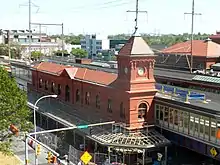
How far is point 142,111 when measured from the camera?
→ 120 ft

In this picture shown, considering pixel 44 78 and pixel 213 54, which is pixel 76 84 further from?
pixel 213 54

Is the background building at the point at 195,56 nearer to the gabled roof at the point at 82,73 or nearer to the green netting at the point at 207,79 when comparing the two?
the green netting at the point at 207,79

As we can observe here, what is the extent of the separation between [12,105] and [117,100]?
9.85 metres

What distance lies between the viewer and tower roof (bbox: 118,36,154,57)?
1418 inches

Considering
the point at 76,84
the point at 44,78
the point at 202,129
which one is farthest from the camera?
the point at 44,78

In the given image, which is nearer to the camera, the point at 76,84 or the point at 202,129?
the point at 202,129

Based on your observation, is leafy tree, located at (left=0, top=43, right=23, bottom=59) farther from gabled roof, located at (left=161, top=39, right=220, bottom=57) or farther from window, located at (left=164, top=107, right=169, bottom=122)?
window, located at (left=164, top=107, right=169, bottom=122)

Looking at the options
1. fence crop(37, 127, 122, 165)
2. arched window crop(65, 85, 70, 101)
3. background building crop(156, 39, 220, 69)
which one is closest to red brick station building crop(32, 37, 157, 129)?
fence crop(37, 127, 122, 165)

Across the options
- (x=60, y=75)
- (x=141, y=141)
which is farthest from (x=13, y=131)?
(x=60, y=75)

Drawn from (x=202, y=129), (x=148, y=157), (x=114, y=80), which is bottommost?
(x=148, y=157)

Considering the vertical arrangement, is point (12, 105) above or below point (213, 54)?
below

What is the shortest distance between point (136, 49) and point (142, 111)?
5.79 meters

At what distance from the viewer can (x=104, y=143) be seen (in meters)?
33.9

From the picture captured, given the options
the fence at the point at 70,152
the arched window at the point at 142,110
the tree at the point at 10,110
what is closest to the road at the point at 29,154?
the fence at the point at 70,152
